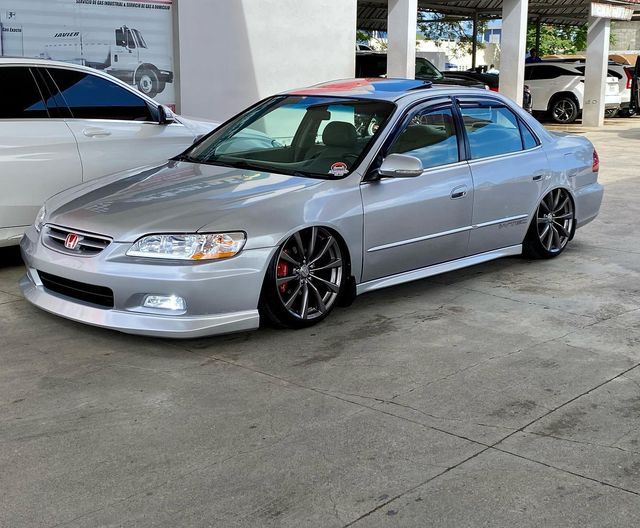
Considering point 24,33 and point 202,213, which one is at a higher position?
point 24,33

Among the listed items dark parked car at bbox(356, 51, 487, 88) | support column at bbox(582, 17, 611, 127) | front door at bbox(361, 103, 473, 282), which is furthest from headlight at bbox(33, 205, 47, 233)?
support column at bbox(582, 17, 611, 127)

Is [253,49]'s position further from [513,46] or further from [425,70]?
[425,70]

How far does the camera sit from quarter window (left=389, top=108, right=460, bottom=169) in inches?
234

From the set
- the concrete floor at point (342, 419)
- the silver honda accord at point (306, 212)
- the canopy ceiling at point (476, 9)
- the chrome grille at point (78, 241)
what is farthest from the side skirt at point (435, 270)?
the canopy ceiling at point (476, 9)

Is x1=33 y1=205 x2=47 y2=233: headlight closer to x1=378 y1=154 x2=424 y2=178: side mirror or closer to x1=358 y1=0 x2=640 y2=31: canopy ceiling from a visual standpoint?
x1=378 y1=154 x2=424 y2=178: side mirror

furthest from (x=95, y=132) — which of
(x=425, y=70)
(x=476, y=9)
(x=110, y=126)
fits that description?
(x=476, y=9)

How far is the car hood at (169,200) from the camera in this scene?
4902mm

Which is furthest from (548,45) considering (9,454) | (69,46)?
(9,454)

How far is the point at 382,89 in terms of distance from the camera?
250 inches

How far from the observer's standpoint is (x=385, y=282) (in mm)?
5789

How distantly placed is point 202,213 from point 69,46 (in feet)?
20.5

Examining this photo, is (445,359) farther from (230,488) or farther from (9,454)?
(9,454)

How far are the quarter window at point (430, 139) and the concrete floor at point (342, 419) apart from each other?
98cm

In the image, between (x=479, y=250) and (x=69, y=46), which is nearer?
(x=479, y=250)
